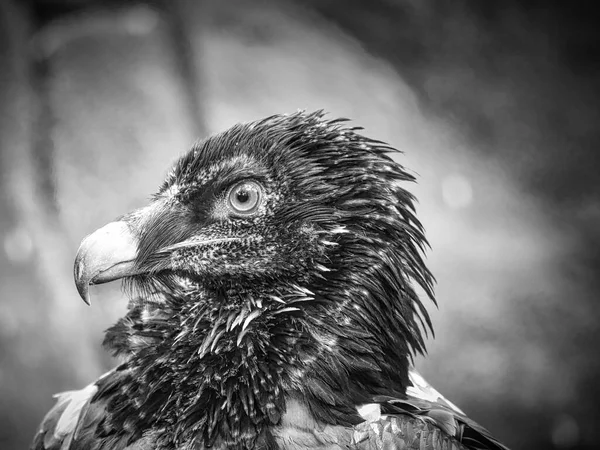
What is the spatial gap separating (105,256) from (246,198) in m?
0.49

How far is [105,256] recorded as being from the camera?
6.20ft

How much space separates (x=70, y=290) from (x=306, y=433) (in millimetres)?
3282

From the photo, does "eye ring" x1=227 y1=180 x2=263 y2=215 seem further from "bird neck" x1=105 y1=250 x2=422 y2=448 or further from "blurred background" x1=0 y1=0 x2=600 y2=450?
"blurred background" x1=0 y1=0 x2=600 y2=450

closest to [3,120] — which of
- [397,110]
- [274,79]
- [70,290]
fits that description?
[70,290]

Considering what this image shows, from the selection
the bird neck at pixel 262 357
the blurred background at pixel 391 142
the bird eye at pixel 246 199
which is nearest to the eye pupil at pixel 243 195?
the bird eye at pixel 246 199

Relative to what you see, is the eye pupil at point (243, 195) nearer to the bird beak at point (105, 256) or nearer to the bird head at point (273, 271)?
the bird head at point (273, 271)

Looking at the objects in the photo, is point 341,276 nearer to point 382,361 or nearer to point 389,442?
point 382,361

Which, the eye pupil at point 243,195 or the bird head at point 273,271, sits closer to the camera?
the bird head at point 273,271

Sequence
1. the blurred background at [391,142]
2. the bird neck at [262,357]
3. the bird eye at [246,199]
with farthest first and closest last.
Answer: the blurred background at [391,142] < the bird eye at [246,199] < the bird neck at [262,357]

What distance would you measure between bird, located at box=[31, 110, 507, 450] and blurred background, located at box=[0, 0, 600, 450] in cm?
251

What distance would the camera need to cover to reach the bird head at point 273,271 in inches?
72.2

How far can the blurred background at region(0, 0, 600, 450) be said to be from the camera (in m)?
4.36

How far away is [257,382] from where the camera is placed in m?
1.79

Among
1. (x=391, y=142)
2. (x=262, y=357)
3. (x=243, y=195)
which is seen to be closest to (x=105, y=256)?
(x=243, y=195)
